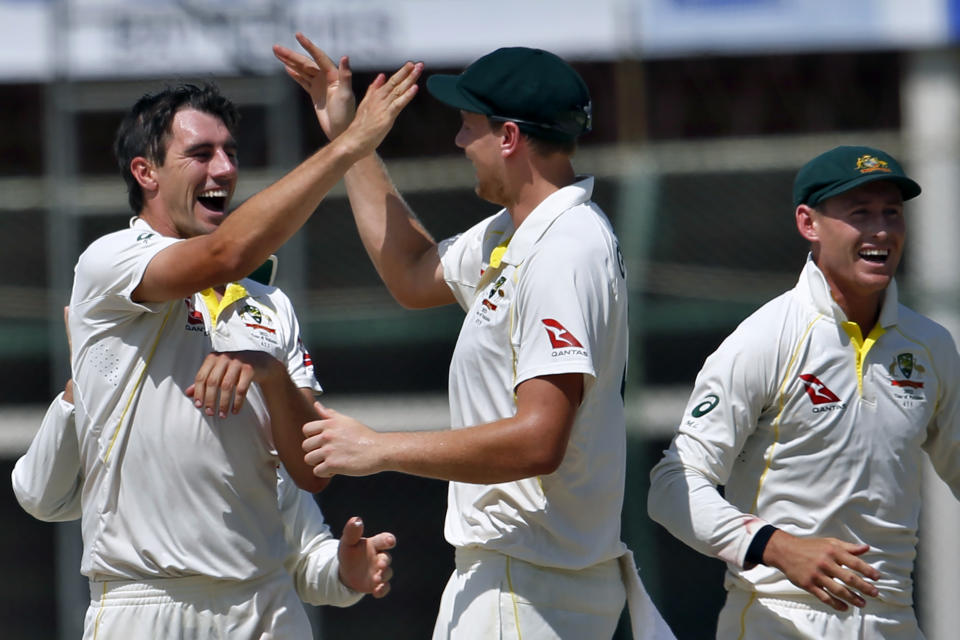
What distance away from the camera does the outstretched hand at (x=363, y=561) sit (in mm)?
3094

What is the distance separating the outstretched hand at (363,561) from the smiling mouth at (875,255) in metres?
1.40

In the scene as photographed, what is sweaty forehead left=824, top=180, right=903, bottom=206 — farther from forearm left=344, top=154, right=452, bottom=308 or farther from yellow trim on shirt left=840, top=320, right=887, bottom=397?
forearm left=344, top=154, right=452, bottom=308

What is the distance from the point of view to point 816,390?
3.27 metres

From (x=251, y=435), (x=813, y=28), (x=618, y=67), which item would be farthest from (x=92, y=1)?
(x=251, y=435)

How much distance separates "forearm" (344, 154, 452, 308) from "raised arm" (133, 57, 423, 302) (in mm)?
605

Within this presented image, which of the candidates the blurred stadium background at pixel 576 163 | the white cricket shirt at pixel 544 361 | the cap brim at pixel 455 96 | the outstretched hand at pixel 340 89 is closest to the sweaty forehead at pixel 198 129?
the outstretched hand at pixel 340 89

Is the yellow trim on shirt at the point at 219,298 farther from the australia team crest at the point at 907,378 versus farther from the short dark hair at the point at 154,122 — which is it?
the australia team crest at the point at 907,378

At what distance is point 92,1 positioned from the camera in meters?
6.39

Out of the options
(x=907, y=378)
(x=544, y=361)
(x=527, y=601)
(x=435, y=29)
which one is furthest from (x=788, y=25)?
(x=527, y=601)

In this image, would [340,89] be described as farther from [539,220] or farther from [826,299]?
[826,299]

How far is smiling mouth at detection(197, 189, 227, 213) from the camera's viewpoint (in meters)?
3.12

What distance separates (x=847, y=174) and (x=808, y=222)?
0.19 m

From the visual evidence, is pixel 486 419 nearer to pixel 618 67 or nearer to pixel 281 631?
pixel 281 631

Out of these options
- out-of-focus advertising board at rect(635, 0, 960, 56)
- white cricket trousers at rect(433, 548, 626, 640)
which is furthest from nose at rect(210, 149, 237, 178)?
out-of-focus advertising board at rect(635, 0, 960, 56)
